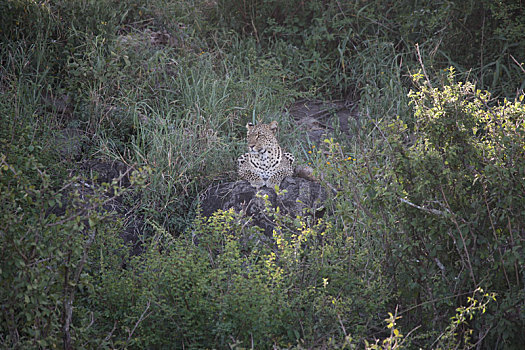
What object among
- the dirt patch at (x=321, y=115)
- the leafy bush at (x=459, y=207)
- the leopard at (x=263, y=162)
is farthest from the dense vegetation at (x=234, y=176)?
the leopard at (x=263, y=162)

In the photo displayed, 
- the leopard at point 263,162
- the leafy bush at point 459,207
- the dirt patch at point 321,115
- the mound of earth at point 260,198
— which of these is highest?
the leafy bush at point 459,207

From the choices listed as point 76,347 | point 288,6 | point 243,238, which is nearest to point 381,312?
point 243,238

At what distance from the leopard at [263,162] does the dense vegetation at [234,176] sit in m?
0.59

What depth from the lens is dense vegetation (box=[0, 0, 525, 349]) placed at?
12.5 feet

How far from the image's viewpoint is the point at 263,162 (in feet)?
21.1

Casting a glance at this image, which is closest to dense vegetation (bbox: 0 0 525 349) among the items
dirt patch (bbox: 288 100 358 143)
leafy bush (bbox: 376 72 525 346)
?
leafy bush (bbox: 376 72 525 346)

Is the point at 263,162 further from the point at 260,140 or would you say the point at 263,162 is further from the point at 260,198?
the point at 260,198

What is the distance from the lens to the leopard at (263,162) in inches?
252

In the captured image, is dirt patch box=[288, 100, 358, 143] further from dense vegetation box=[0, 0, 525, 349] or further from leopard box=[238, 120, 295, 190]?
leopard box=[238, 120, 295, 190]

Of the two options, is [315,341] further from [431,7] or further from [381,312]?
[431,7]

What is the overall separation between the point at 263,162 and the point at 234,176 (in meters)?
0.66

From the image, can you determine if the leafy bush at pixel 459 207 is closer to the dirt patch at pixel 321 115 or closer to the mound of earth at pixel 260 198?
the mound of earth at pixel 260 198

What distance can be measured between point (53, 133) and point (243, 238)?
2875mm

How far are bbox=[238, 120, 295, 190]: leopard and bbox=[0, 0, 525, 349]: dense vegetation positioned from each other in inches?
23.4
